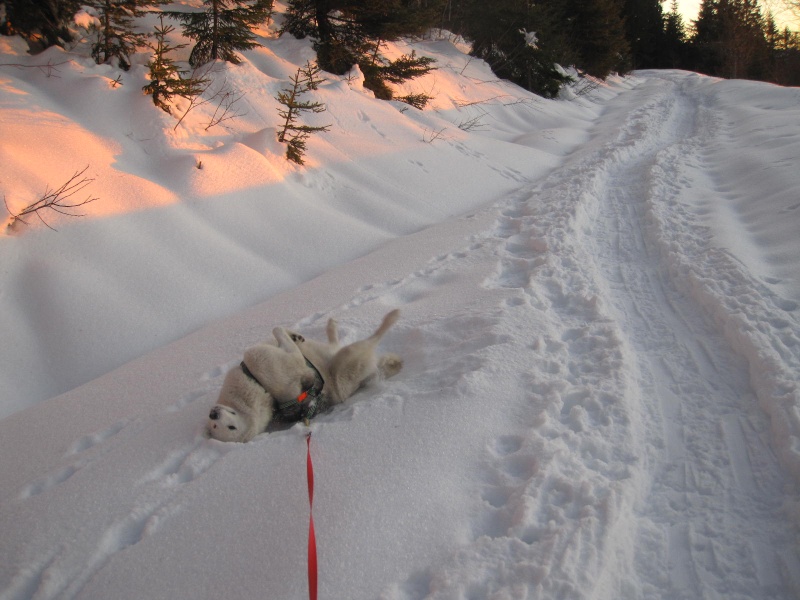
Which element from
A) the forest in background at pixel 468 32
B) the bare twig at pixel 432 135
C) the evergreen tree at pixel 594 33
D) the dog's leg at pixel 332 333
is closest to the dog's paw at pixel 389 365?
the dog's leg at pixel 332 333

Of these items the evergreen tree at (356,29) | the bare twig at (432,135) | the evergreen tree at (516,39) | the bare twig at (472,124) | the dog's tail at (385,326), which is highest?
the evergreen tree at (516,39)

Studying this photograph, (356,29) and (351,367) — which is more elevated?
(356,29)

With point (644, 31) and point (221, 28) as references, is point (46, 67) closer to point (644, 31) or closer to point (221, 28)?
point (221, 28)

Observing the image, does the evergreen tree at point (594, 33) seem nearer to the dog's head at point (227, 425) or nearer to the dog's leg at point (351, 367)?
the dog's leg at point (351, 367)

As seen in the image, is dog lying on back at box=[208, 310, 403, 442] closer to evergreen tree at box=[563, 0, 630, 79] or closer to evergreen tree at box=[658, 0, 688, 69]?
evergreen tree at box=[563, 0, 630, 79]

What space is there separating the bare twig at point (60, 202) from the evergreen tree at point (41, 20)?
338 centimetres

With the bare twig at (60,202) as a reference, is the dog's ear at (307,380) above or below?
below

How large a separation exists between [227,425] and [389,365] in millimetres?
1186

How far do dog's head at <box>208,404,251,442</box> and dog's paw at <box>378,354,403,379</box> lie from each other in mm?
1002

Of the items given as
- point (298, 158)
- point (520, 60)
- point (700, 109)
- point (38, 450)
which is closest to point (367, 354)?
point (38, 450)

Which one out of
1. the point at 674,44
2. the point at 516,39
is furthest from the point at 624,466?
the point at 674,44

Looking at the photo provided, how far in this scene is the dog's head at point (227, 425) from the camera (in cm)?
272

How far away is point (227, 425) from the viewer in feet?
8.96

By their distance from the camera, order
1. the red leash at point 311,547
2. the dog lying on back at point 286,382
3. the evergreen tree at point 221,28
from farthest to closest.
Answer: the evergreen tree at point 221,28 → the dog lying on back at point 286,382 → the red leash at point 311,547
